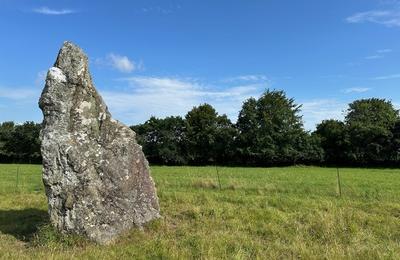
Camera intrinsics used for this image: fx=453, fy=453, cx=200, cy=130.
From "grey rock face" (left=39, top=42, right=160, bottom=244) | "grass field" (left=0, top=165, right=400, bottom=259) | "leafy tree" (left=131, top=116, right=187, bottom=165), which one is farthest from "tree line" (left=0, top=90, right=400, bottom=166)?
"grey rock face" (left=39, top=42, right=160, bottom=244)

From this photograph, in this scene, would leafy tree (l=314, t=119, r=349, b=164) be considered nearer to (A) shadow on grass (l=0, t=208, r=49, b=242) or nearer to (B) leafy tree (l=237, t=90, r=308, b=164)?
(B) leafy tree (l=237, t=90, r=308, b=164)

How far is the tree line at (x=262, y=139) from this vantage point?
66062 mm

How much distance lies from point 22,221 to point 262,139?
5724cm

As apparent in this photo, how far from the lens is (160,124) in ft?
248

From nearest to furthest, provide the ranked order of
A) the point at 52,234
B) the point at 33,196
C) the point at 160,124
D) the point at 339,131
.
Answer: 1. the point at 52,234
2. the point at 33,196
3. the point at 339,131
4. the point at 160,124

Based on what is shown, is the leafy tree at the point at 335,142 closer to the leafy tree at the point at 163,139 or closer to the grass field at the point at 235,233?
the leafy tree at the point at 163,139

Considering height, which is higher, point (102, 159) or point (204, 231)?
point (102, 159)

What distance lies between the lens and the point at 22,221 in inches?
504

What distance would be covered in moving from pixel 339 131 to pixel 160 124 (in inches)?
1130

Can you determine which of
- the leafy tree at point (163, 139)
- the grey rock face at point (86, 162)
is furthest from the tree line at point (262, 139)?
the grey rock face at point (86, 162)

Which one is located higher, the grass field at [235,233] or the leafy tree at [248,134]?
the leafy tree at [248,134]

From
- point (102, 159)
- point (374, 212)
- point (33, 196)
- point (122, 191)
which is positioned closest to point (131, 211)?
point (122, 191)

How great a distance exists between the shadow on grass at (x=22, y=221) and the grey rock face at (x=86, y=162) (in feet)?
3.78

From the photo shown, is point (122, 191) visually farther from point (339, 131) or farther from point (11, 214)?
point (339, 131)
